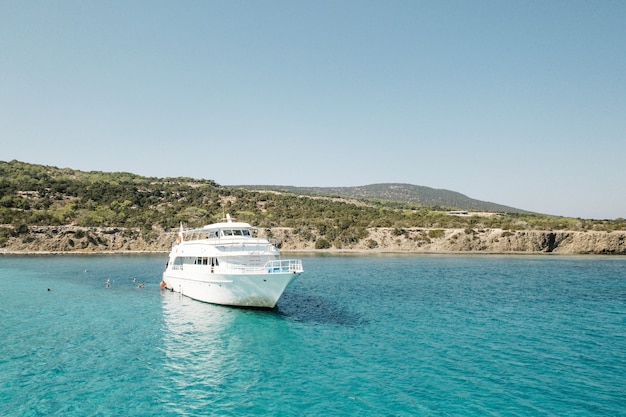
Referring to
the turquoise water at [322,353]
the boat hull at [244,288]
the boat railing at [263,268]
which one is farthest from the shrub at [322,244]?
the boat railing at [263,268]

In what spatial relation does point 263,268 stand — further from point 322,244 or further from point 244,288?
point 322,244

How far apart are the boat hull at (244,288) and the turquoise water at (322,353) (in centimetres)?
97

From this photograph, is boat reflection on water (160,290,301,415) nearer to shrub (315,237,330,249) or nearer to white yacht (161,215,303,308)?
white yacht (161,215,303,308)

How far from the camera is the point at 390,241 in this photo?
9594cm

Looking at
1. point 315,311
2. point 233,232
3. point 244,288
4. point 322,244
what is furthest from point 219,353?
point 322,244

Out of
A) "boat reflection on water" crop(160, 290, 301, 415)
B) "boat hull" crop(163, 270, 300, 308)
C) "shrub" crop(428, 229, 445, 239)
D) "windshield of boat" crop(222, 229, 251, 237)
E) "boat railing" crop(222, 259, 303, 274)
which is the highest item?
"windshield of boat" crop(222, 229, 251, 237)

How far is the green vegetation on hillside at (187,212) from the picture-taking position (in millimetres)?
96750

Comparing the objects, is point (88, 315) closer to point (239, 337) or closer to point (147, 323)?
point (147, 323)

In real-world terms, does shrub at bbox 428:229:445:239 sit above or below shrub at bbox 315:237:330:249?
above

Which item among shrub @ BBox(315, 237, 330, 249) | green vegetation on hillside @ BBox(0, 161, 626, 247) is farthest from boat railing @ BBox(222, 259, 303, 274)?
shrub @ BBox(315, 237, 330, 249)

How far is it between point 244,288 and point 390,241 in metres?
68.9

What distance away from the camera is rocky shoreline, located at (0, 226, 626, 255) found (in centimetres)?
8838

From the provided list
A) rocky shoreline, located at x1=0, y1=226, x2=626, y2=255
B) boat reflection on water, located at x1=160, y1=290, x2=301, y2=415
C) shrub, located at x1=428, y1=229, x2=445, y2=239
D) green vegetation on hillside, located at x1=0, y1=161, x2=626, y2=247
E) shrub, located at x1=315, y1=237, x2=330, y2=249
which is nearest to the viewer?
boat reflection on water, located at x1=160, y1=290, x2=301, y2=415

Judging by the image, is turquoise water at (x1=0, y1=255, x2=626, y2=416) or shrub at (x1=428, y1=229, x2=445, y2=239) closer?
turquoise water at (x1=0, y1=255, x2=626, y2=416)
